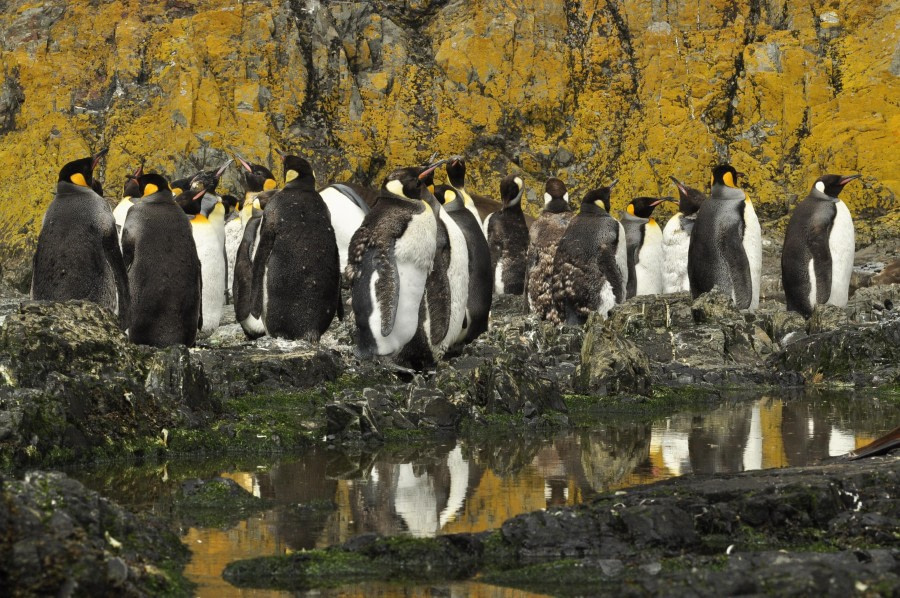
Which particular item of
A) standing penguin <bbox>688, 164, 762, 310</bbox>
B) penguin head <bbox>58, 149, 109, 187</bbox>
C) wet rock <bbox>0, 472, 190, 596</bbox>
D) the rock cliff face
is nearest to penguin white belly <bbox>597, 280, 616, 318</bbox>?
standing penguin <bbox>688, 164, 762, 310</bbox>

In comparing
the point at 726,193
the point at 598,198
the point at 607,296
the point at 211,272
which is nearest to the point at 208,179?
the point at 211,272

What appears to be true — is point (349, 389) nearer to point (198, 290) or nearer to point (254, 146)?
point (198, 290)

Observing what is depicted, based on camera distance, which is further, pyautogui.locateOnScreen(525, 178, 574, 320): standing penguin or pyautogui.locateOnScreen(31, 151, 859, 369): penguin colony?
pyautogui.locateOnScreen(525, 178, 574, 320): standing penguin

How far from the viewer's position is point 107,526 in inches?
135

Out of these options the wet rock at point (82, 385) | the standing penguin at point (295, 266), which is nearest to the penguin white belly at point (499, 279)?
the standing penguin at point (295, 266)

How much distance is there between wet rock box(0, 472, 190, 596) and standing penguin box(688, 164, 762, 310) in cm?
1131

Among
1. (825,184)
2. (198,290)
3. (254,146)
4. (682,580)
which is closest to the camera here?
(682,580)

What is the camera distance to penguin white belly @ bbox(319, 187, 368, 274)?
1525 cm

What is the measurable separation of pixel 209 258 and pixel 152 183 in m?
2.88

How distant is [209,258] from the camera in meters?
12.7

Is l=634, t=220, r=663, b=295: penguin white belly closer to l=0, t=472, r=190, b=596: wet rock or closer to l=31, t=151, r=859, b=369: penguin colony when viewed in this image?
l=31, t=151, r=859, b=369: penguin colony

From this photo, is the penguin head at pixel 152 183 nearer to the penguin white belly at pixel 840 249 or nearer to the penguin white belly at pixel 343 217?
the penguin white belly at pixel 343 217

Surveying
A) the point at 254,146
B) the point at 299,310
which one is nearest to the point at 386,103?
the point at 254,146

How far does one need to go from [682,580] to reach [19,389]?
3.72 m
